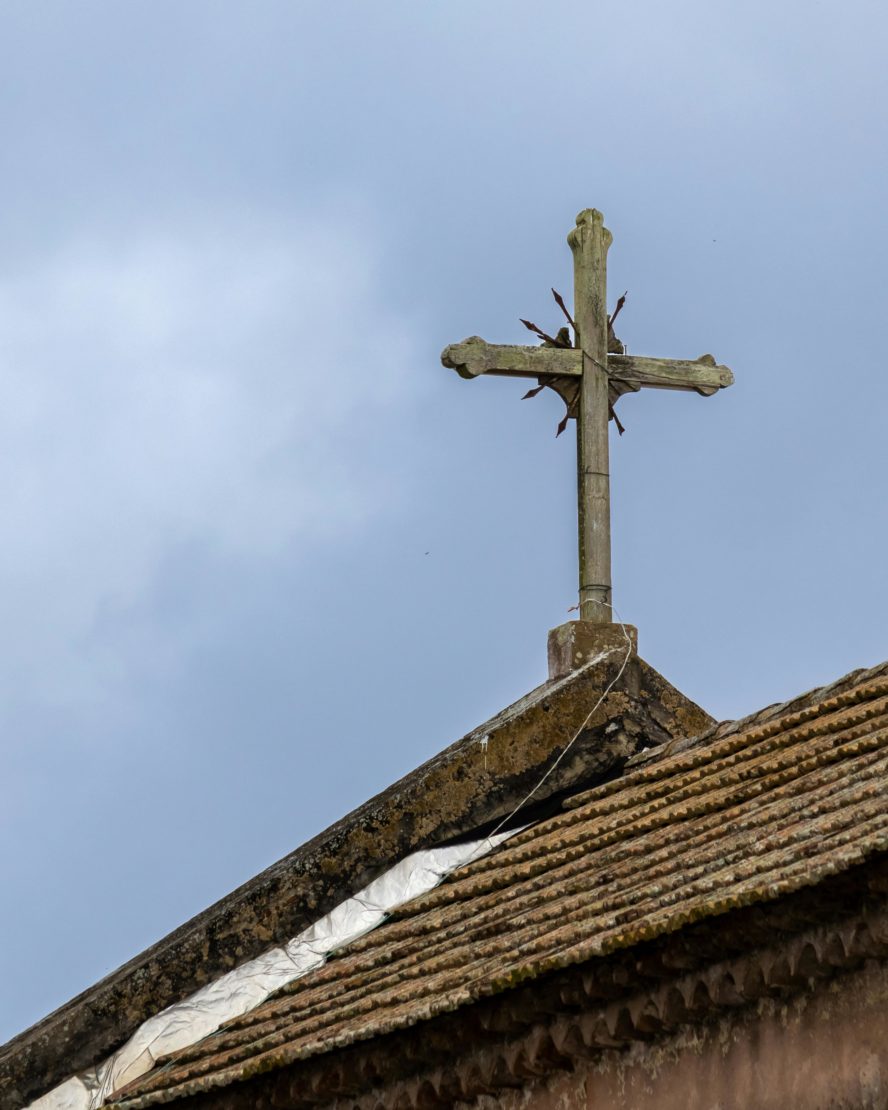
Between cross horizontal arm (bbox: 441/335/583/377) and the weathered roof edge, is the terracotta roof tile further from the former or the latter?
cross horizontal arm (bbox: 441/335/583/377)

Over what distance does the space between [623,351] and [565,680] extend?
5.34 ft

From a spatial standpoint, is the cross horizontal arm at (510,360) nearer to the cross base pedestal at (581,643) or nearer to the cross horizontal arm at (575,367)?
the cross horizontal arm at (575,367)

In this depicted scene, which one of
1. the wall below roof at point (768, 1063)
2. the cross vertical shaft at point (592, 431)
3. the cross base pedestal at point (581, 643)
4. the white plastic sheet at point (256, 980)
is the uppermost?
the cross vertical shaft at point (592, 431)

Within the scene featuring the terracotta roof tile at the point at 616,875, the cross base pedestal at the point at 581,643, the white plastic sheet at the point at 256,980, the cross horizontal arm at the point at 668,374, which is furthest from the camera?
the cross horizontal arm at the point at 668,374

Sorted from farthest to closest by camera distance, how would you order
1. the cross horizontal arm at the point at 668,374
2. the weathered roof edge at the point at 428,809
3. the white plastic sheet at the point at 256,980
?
the cross horizontal arm at the point at 668,374 → the weathered roof edge at the point at 428,809 → the white plastic sheet at the point at 256,980

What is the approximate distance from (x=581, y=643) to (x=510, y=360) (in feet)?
4.31

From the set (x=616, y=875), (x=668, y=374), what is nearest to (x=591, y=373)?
(x=668, y=374)

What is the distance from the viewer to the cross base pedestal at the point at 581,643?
847 cm

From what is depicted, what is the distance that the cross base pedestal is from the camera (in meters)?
8.47

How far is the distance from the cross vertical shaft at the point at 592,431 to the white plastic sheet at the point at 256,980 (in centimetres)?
118

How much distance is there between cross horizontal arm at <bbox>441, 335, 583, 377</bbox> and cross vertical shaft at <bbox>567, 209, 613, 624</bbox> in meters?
0.10

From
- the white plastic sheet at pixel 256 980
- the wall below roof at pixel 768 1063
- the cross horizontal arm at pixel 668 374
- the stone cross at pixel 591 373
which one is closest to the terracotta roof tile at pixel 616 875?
the white plastic sheet at pixel 256 980

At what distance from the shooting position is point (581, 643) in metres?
8.48

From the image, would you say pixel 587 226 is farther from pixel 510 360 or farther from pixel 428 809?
pixel 428 809
